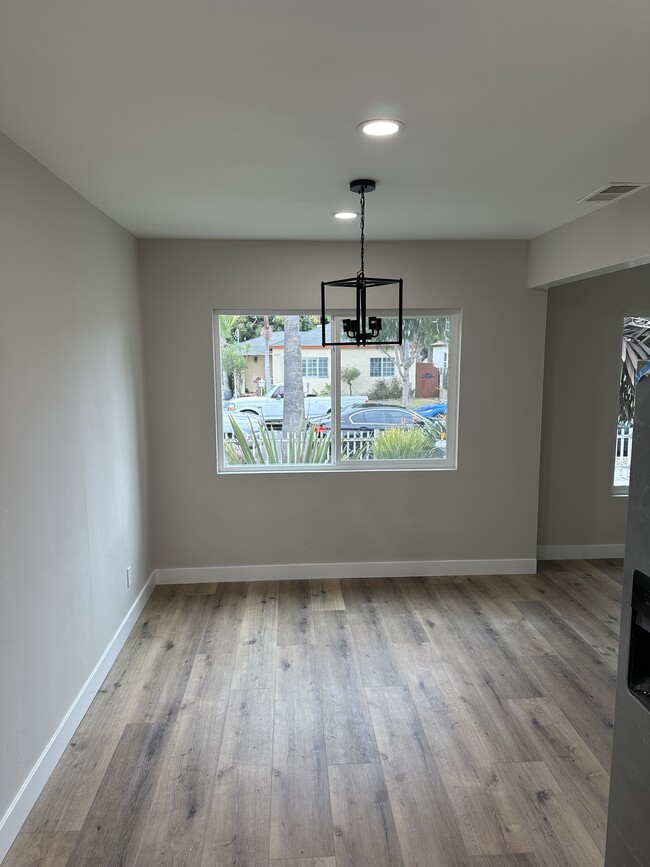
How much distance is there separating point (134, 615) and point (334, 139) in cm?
310

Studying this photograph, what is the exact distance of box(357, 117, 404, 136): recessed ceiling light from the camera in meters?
1.97

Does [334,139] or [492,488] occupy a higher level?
[334,139]

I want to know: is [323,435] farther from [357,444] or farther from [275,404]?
[275,404]

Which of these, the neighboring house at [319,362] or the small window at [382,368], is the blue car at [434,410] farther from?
the small window at [382,368]

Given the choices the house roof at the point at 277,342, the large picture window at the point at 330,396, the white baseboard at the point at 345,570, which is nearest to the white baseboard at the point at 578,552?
the white baseboard at the point at 345,570

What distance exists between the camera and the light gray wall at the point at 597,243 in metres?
2.88

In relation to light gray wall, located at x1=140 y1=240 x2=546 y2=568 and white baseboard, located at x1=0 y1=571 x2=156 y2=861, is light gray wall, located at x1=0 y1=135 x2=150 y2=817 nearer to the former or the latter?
white baseboard, located at x1=0 y1=571 x2=156 y2=861

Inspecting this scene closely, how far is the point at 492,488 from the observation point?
4.48 meters

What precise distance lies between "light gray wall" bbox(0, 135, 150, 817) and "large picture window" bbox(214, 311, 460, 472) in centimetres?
95

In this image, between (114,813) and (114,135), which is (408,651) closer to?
(114,813)

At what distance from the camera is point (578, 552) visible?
495 cm

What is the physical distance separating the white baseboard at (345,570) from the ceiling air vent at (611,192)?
2.74m

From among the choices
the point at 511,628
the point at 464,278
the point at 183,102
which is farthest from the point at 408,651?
the point at 183,102

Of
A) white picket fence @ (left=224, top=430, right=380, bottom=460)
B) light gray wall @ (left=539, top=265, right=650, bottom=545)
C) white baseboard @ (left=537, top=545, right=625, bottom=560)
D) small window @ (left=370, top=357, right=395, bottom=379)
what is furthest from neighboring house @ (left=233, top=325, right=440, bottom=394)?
white baseboard @ (left=537, top=545, right=625, bottom=560)
